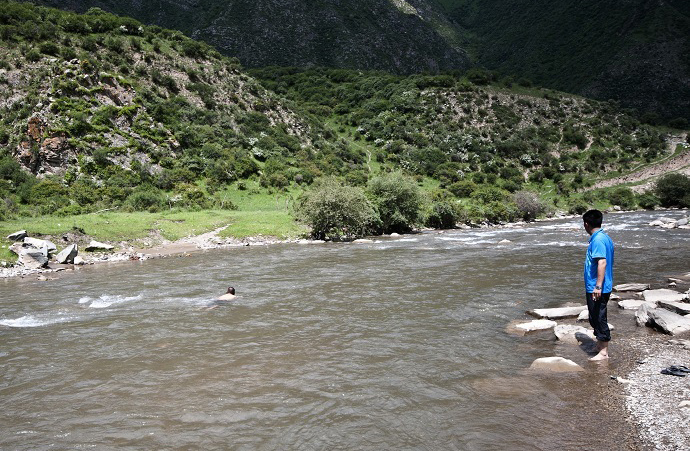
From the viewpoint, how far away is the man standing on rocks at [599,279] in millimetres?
9307

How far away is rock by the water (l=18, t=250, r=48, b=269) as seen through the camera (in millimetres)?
26078

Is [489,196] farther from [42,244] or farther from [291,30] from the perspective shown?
[291,30]

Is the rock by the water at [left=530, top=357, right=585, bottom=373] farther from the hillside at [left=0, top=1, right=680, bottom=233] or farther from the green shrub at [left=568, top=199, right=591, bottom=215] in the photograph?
the green shrub at [left=568, top=199, right=591, bottom=215]

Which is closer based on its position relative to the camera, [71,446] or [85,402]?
[71,446]

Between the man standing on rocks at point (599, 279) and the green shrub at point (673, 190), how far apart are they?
7839 centimetres

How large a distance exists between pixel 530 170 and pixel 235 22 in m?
126

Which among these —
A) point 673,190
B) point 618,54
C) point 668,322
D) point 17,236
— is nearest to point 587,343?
point 668,322

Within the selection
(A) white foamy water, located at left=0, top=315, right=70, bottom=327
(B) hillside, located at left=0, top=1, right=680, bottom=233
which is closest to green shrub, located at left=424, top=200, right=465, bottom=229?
(B) hillside, located at left=0, top=1, right=680, bottom=233

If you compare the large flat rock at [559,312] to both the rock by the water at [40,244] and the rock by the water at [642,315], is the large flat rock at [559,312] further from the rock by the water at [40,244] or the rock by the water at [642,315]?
the rock by the water at [40,244]

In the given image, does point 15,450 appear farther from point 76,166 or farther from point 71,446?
point 76,166

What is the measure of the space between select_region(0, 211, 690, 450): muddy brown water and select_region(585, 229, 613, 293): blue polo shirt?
1.83 meters

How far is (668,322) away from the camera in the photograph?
37.2 feet

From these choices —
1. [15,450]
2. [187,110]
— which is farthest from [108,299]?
[187,110]

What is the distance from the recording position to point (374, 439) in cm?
698
